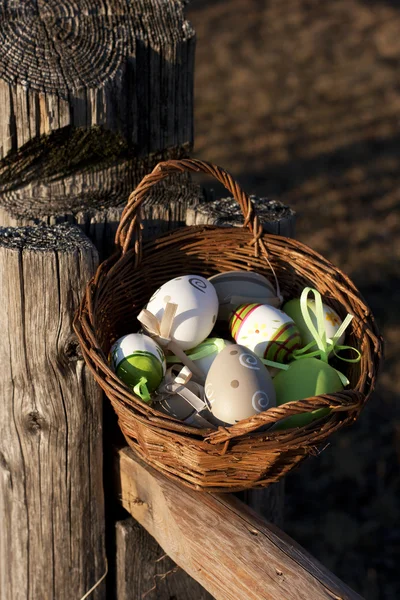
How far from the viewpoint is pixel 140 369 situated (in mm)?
1616

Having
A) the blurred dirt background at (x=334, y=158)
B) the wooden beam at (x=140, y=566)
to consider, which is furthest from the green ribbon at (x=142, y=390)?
the blurred dirt background at (x=334, y=158)

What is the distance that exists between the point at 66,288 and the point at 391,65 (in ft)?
20.2

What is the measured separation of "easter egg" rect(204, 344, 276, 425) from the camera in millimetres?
1533

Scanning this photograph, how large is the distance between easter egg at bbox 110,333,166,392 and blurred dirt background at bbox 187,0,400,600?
71.8 inches

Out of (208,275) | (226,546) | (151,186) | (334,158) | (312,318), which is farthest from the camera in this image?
(334,158)

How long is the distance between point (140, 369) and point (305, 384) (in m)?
0.37

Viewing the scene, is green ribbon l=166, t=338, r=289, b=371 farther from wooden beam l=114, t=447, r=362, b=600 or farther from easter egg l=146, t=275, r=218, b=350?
wooden beam l=114, t=447, r=362, b=600

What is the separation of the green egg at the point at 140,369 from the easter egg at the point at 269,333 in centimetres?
27

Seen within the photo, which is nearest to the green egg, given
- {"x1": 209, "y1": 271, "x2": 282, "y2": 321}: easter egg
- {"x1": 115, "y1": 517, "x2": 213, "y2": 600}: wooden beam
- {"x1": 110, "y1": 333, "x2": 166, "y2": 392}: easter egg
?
{"x1": 110, "y1": 333, "x2": 166, "y2": 392}: easter egg

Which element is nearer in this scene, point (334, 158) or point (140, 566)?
point (140, 566)

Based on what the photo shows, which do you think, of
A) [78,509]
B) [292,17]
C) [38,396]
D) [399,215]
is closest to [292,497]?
[78,509]

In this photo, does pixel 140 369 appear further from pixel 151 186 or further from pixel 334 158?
pixel 334 158

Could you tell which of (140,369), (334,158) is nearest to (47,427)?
(140,369)

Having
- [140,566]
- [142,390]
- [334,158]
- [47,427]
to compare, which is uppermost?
[334,158]
